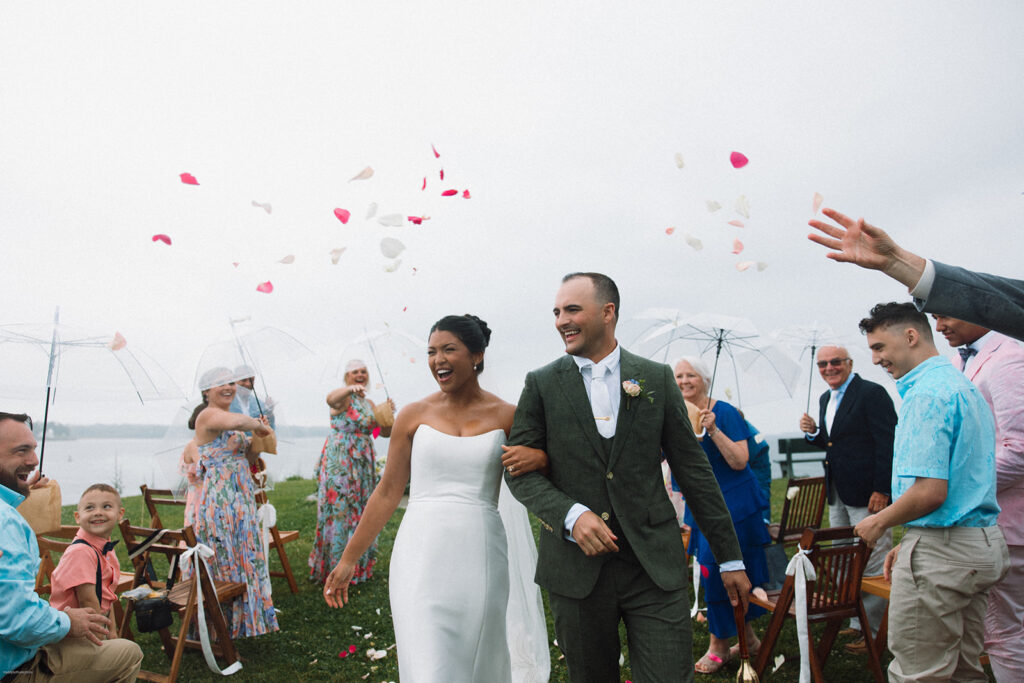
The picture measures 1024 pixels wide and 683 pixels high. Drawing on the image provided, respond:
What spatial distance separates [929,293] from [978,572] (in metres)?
2.29

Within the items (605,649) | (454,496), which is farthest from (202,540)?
(605,649)

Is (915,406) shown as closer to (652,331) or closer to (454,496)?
(454,496)

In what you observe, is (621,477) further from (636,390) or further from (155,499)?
(155,499)

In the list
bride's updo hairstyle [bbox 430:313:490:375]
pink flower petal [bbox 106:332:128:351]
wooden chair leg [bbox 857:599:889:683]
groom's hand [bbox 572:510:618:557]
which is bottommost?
wooden chair leg [bbox 857:599:889:683]

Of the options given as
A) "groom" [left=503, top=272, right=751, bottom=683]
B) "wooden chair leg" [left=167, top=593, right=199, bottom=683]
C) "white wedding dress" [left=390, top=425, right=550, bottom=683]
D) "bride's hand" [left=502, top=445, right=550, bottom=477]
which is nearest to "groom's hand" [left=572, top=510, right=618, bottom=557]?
"groom" [left=503, top=272, right=751, bottom=683]

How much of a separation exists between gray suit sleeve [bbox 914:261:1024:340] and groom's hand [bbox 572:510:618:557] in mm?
1475

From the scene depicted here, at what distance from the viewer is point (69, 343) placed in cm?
465

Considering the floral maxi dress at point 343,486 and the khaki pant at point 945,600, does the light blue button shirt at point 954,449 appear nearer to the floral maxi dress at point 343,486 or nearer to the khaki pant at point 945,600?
the khaki pant at point 945,600

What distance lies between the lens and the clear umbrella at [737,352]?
591 centimetres

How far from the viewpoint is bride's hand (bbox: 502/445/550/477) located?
3023mm

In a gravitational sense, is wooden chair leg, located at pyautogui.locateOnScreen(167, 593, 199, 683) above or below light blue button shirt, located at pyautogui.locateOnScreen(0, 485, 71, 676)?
below

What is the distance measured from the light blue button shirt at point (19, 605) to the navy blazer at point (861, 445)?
5674 mm

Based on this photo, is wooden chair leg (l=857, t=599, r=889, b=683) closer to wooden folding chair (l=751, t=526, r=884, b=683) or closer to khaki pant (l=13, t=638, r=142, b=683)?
wooden folding chair (l=751, t=526, r=884, b=683)

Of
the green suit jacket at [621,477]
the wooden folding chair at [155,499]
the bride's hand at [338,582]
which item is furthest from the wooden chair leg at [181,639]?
the green suit jacket at [621,477]
